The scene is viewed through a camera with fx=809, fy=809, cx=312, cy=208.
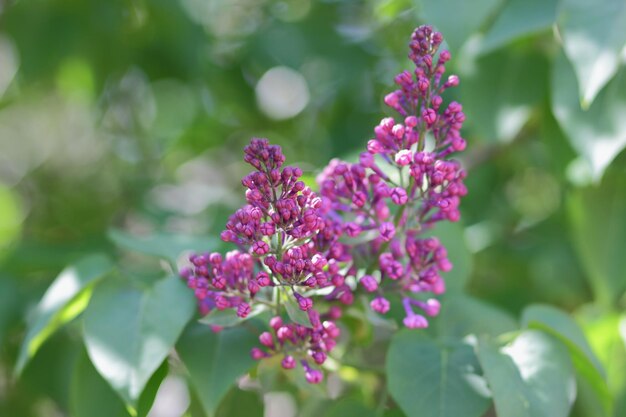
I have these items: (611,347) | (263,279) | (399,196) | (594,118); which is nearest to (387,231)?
(399,196)

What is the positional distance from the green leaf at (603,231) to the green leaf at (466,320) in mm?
329

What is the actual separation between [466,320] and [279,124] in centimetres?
124

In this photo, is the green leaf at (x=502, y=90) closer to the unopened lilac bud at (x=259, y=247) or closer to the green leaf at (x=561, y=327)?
the green leaf at (x=561, y=327)

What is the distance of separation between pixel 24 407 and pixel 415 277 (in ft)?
3.86

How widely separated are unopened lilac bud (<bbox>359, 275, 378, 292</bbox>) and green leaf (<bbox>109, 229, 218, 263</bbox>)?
0.86ft

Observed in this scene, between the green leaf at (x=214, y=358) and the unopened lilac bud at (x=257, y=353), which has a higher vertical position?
the unopened lilac bud at (x=257, y=353)

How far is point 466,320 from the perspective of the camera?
1053mm

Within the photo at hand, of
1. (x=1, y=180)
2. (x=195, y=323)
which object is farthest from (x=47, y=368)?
(x=1, y=180)

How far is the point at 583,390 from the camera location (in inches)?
41.3

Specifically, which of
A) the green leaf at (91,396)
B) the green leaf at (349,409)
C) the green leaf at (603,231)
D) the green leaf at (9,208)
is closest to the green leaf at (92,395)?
the green leaf at (91,396)

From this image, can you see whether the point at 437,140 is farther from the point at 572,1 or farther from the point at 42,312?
the point at 42,312

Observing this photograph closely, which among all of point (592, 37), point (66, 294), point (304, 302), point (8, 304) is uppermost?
point (592, 37)

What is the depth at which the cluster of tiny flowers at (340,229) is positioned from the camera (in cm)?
71

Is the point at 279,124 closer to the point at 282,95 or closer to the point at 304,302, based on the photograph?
the point at 282,95
